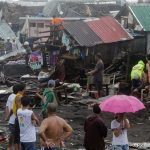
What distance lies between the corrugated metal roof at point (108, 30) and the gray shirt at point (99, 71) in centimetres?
445

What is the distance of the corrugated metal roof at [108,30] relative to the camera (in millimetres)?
22344

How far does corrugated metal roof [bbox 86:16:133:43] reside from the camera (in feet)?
73.3

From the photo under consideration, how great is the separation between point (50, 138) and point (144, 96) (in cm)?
1024

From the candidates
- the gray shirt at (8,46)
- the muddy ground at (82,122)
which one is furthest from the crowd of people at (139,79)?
the gray shirt at (8,46)

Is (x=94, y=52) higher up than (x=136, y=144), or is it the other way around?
(x=94, y=52)

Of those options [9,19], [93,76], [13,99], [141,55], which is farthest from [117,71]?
[9,19]

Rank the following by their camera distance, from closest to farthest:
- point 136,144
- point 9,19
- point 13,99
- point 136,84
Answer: point 13,99 → point 136,144 → point 136,84 → point 9,19

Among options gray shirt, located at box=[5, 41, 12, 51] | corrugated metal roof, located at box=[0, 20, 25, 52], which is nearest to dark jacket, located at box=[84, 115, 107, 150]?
gray shirt, located at box=[5, 41, 12, 51]

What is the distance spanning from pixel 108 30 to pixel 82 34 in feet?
5.46

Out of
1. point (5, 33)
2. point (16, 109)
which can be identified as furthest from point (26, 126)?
point (5, 33)

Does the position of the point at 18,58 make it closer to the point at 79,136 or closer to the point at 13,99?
the point at 79,136

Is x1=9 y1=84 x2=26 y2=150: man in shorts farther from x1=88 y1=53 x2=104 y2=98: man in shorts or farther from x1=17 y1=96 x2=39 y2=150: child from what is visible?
x1=88 y1=53 x2=104 y2=98: man in shorts

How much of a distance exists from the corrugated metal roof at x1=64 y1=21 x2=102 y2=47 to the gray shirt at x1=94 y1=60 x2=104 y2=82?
3.69 metres

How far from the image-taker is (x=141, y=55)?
68.1 feet
